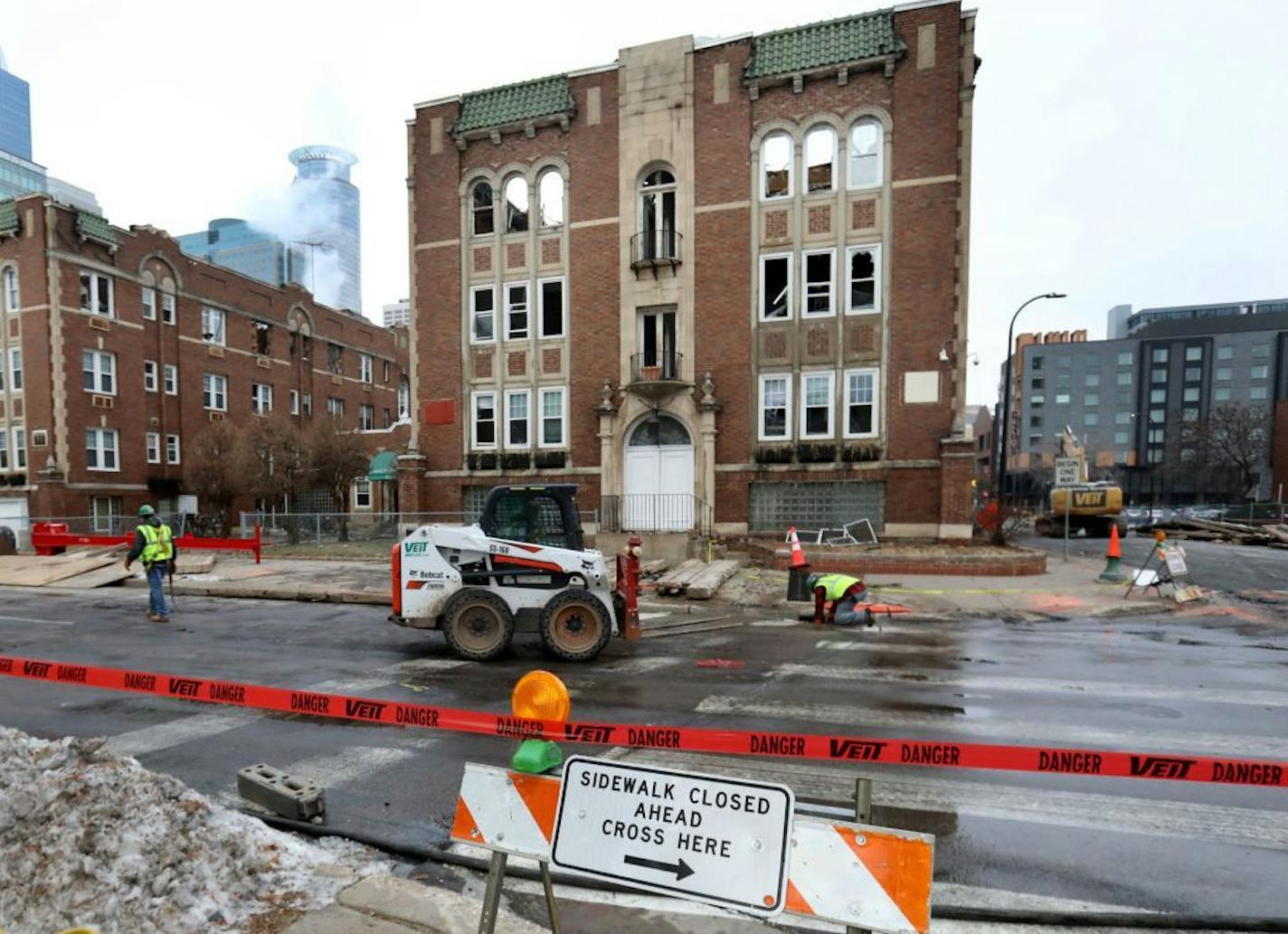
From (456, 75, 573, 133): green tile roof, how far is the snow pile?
22.7 metres

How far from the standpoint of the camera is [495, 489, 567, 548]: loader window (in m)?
8.82

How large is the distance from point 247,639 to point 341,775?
6305mm

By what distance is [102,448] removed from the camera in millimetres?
31109

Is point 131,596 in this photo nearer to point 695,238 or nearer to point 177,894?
point 177,894

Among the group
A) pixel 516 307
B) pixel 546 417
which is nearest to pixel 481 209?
pixel 516 307

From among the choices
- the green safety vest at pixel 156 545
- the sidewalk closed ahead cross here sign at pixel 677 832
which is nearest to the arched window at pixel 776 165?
the green safety vest at pixel 156 545

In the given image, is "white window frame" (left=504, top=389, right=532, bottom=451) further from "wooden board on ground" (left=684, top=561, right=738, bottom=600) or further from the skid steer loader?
the skid steer loader

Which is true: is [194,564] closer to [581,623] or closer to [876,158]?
[581,623]

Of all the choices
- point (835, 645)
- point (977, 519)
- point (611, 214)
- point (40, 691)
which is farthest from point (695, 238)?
point (40, 691)

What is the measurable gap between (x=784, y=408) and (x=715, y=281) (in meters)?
4.43

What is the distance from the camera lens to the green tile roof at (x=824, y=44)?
19.2 m

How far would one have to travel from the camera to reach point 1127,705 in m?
6.56

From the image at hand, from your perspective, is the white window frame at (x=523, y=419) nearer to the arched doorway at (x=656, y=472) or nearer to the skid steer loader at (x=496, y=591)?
the arched doorway at (x=656, y=472)

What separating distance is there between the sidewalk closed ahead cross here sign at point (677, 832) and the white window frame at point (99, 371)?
3740 centimetres
